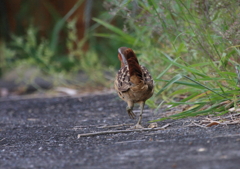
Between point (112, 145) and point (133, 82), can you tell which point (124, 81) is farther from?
point (112, 145)

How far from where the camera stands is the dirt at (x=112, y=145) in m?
1.97

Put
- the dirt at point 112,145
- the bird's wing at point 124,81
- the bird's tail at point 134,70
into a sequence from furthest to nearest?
1. the bird's wing at point 124,81
2. the bird's tail at point 134,70
3. the dirt at point 112,145

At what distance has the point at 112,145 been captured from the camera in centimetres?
248

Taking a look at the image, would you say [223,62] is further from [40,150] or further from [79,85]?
[79,85]

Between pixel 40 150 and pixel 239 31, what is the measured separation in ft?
5.07

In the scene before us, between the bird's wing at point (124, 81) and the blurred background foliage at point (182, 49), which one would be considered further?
the bird's wing at point (124, 81)

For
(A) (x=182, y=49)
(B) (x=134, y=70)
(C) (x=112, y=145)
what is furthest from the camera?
(A) (x=182, y=49)

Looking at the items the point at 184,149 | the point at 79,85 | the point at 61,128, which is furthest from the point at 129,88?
the point at 79,85

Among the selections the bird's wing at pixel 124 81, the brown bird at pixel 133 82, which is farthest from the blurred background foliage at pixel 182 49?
the bird's wing at pixel 124 81

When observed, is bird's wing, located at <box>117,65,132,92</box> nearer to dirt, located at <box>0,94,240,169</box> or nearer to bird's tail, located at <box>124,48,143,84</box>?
bird's tail, located at <box>124,48,143,84</box>

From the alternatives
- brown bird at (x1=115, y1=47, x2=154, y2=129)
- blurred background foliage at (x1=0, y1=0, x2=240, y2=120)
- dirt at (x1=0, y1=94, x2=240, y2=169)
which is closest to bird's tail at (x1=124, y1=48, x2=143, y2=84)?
brown bird at (x1=115, y1=47, x2=154, y2=129)

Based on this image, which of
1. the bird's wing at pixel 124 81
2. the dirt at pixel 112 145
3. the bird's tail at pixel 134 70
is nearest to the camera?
the dirt at pixel 112 145

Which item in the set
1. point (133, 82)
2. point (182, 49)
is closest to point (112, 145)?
point (133, 82)

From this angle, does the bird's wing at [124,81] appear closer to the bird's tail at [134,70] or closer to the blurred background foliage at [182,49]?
the bird's tail at [134,70]
